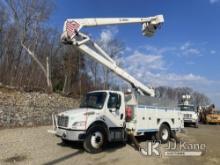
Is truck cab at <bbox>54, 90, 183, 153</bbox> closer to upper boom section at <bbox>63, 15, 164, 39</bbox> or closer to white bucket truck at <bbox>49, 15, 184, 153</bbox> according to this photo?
white bucket truck at <bbox>49, 15, 184, 153</bbox>

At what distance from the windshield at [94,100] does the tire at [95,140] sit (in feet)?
3.17

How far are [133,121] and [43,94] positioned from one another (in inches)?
481

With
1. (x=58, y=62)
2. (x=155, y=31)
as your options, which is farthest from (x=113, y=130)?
(x=58, y=62)

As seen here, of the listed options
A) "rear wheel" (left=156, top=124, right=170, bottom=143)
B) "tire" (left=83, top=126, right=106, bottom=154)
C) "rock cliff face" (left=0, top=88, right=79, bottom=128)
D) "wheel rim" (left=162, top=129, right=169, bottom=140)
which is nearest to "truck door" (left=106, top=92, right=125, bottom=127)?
"tire" (left=83, top=126, right=106, bottom=154)

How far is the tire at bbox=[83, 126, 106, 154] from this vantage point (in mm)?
10550

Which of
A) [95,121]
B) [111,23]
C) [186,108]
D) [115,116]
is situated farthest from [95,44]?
[186,108]

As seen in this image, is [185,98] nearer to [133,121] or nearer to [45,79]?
[45,79]

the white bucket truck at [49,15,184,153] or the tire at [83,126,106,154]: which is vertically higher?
the white bucket truck at [49,15,184,153]

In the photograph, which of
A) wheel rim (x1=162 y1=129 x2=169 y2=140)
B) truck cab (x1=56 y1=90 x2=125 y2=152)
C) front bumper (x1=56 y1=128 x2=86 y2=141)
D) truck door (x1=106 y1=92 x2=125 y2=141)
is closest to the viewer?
front bumper (x1=56 y1=128 x2=86 y2=141)

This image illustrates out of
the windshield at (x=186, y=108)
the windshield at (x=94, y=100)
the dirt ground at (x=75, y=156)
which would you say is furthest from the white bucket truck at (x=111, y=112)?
the windshield at (x=186, y=108)

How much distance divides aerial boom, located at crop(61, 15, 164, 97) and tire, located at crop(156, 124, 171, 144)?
1.85m

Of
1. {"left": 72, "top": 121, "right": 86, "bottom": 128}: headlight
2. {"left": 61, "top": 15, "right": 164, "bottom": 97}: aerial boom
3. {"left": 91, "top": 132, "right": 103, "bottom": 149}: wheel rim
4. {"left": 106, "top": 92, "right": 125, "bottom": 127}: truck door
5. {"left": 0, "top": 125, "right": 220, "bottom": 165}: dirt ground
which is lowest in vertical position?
{"left": 0, "top": 125, "right": 220, "bottom": 165}: dirt ground

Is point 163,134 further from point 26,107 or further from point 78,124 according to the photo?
point 26,107

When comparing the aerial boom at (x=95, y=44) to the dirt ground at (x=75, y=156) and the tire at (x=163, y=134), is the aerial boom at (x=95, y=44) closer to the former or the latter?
the tire at (x=163, y=134)
